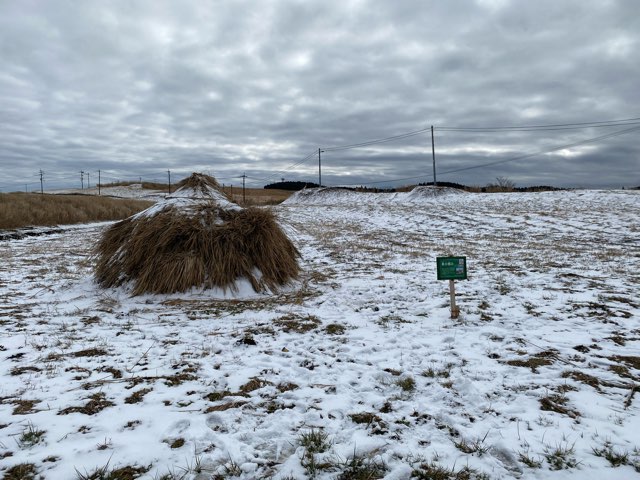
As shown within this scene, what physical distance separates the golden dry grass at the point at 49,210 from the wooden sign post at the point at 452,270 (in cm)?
2412

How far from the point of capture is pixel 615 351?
13.2 feet

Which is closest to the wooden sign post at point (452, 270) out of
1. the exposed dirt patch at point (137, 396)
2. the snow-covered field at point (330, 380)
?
the snow-covered field at point (330, 380)

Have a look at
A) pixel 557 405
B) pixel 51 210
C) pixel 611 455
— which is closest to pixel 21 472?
pixel 611 455

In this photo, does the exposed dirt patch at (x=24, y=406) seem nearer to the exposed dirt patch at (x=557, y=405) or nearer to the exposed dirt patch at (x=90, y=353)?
the exposed dirt patch at (x=90, y=353)

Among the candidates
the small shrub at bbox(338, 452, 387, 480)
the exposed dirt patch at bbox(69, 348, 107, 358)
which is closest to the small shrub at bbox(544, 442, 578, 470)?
the small shrub at bbox(338, 452, 387, 480)

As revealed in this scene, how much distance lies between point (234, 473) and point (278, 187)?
3598 inches

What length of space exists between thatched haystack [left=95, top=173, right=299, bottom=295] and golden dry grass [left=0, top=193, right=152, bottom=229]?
61.5 feet

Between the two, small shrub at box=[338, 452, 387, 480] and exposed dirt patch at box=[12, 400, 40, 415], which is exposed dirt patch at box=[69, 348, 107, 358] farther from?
small shrub at box=[338, 452, 387, 480]

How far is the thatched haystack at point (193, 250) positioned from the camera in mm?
6652

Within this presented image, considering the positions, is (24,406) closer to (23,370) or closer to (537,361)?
(23,370)

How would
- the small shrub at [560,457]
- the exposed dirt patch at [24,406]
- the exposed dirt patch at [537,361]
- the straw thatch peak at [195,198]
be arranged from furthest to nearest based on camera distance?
the straw thatch peak at [195,198] < the exposed dirt patch at [537,361] < the exposed dirt patch at [24,406] < the small shrub at [560,457]

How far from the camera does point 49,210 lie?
25047 millimetres

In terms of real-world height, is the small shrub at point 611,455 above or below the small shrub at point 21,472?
below

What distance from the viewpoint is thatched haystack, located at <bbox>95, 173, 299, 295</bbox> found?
6652 mm
